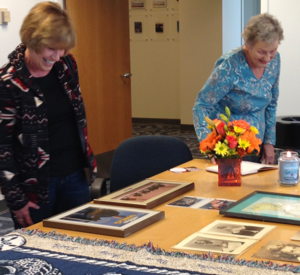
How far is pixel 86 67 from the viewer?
5.29 metres

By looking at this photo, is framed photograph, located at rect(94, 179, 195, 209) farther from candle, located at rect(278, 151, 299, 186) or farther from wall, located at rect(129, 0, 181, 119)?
wall, located at rect(129, 0, 181, 119)

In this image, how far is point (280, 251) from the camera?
1.49 metres

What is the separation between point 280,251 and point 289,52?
10.9 ft

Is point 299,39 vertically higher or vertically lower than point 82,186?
higher

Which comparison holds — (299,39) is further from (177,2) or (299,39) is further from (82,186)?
(177,2)

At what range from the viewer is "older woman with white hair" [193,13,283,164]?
2.58 meters

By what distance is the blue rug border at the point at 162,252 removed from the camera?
1.38 m

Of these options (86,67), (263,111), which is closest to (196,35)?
(86,67)

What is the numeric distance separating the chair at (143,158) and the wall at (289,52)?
2039 mm

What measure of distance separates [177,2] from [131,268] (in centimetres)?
799

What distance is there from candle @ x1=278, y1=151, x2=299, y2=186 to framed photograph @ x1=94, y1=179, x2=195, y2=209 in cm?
40

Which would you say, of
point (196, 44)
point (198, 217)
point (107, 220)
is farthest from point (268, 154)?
point (196, 44)

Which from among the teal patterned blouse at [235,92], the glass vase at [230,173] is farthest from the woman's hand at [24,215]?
the teal patterned blouse at [235,92]

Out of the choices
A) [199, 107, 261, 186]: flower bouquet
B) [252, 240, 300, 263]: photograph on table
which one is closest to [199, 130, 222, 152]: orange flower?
[199, 107, 261, 186]: flower bouquet
